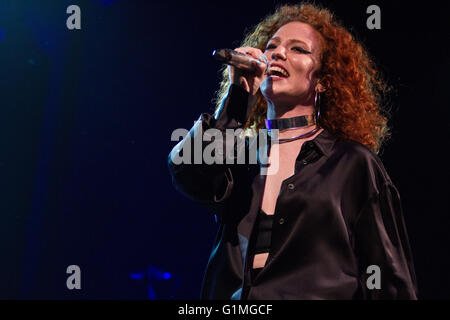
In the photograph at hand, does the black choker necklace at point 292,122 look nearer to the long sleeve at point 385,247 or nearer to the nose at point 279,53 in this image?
the nose at point 279,53

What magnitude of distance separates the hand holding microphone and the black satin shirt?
0.05 metres

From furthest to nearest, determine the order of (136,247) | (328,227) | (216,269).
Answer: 1. (136,247)
2. (216,269)
3. (328,227)

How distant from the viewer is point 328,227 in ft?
3.87

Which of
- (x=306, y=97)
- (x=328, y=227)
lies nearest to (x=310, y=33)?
(x=306, y=97)

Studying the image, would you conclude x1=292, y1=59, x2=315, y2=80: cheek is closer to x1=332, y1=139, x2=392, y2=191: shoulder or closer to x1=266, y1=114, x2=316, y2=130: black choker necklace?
x1=266, y1=114, x2=316, y2=130: black choker necklace

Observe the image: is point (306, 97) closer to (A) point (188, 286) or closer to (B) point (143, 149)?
(B) point (143, 149)

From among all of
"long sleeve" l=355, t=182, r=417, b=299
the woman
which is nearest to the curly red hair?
the woman

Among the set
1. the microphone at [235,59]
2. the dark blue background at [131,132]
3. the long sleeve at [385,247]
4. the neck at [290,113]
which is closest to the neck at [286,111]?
the neck at [290,113]

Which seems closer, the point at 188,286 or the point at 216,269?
the point at 216,269

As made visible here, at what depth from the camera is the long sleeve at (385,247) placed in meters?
1.12

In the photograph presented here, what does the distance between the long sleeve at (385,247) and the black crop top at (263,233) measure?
0.27 metres

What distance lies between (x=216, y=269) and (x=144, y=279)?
1432 mm

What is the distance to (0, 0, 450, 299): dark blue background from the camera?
7.50 ft

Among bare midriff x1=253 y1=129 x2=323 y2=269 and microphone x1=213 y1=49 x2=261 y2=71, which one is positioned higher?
microphone x1=213 y1=49 x2=261 y2=71
